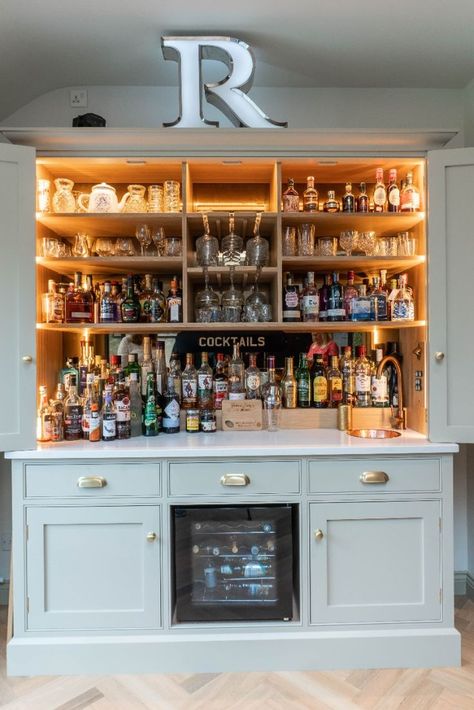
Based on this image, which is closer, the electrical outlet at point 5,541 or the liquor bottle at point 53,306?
the liquor bottle at point 53,306

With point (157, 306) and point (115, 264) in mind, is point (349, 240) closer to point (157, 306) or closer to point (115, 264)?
point (157, 306)

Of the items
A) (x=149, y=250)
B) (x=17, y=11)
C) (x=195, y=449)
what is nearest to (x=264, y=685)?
(x=195, y=449)

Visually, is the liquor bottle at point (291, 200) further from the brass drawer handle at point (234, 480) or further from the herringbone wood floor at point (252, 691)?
the herringbone wood floor at point (252, 691)

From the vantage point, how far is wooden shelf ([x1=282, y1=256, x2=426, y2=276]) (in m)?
2.03

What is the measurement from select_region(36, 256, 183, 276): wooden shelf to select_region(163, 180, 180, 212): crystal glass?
0.27 metres

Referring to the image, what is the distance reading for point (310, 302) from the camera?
2152mm

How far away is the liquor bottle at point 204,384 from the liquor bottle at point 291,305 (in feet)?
1.51

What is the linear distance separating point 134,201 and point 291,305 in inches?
35.1

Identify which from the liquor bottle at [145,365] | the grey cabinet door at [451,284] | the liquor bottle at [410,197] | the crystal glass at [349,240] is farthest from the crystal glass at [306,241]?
the liquor bottle at [145,365]

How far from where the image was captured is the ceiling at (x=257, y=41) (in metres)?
1.80

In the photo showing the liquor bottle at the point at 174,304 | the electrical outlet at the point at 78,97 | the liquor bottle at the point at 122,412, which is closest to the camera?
the liquor bottle at the point at 122,412

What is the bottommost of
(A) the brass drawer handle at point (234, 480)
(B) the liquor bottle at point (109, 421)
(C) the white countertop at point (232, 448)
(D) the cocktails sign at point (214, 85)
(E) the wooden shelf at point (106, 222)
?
(A) the brass drawer handle at point (234, 480)

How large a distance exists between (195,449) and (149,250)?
1026mm

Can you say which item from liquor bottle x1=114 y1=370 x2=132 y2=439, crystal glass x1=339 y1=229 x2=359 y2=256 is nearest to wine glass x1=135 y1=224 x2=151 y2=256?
liquor bottle x1=114 y1=370 x2=132 y2=439
